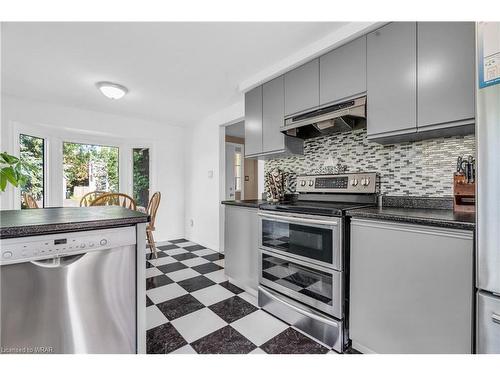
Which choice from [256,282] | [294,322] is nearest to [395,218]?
[294,322]

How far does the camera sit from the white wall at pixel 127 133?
9.75ft

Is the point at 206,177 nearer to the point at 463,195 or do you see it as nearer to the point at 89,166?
the point at 89,166

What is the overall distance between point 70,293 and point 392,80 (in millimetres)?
2139

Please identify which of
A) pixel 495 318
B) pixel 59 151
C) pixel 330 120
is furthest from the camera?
pixel 59 151

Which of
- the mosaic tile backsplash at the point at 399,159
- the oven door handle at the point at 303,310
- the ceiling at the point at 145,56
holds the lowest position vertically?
the oven door handle at the point at 303,310

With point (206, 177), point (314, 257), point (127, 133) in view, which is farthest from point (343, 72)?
point (127, 133)

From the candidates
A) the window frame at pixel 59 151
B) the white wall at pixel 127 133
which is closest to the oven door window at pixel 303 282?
the white wall at pixel 127 133

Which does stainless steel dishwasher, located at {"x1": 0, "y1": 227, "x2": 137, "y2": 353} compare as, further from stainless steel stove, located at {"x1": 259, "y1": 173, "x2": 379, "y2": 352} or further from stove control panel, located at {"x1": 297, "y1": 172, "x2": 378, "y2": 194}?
stove control panel, located at {"x1": 297, "y1": 172, "x2": 378, "y2": 194}

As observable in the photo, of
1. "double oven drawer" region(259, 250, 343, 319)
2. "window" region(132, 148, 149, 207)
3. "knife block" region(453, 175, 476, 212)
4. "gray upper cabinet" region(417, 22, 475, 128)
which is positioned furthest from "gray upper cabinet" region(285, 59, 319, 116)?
"window" region(132, 148, 149, 207)

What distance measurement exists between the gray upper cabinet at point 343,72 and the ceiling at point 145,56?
0.63ft

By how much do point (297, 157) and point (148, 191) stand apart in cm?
293

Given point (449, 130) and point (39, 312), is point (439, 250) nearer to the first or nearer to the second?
point (449, 130)

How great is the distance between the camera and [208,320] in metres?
1.77

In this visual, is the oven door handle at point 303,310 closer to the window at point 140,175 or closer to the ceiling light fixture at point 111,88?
the ceiling light fixture at point 111,88
